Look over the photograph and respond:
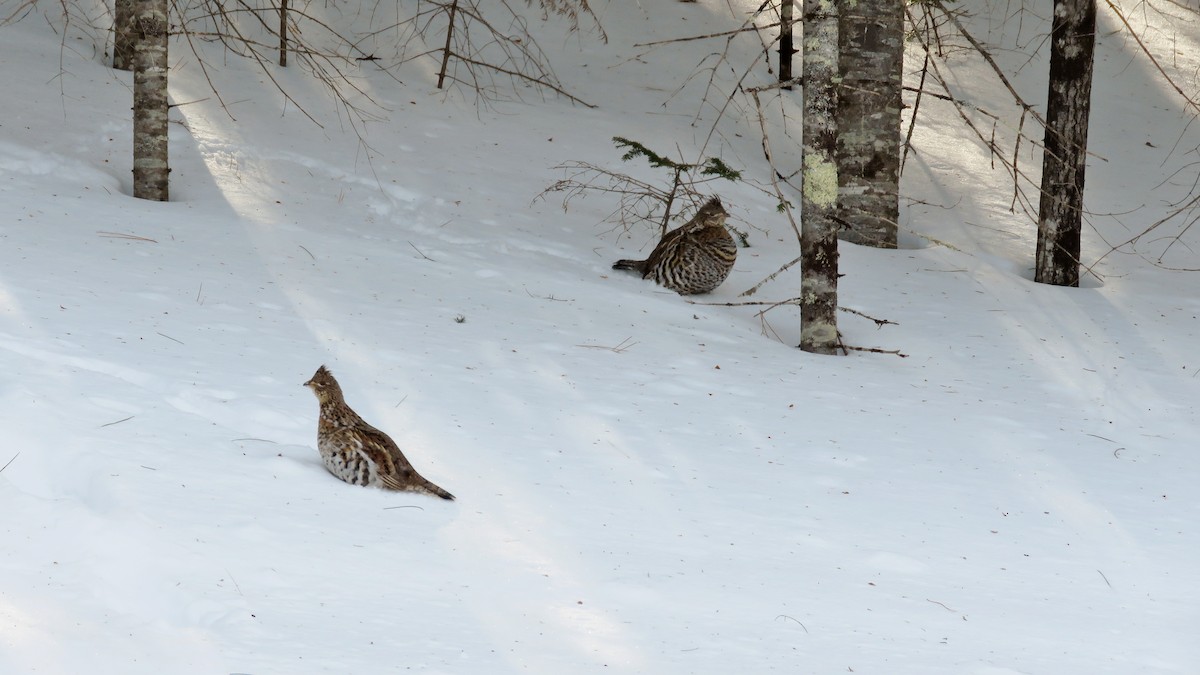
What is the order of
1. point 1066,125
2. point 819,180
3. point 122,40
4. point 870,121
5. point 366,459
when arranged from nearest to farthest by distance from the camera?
1. point 366,459
2. point 819,180
3. point 1066,125
4. point 870,121
5. point 122,40

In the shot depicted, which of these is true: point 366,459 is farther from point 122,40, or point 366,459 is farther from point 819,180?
point 122,40

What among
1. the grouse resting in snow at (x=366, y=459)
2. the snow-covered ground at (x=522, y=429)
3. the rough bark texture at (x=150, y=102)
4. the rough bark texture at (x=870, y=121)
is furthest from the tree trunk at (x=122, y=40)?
the grouse resting in snow at (x=366, y=459)

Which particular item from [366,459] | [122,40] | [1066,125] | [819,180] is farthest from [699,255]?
[122,40]

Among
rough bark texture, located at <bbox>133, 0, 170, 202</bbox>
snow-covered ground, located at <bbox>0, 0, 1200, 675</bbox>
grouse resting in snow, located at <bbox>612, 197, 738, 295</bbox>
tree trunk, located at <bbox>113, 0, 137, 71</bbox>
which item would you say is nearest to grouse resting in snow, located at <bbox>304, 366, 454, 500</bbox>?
snow-covered ground, located at <bbox>0, 0, 1200, 675</bbox>

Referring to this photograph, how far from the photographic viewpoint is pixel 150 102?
8.91 meters

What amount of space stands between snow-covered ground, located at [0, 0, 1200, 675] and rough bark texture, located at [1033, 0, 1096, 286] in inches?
17.0

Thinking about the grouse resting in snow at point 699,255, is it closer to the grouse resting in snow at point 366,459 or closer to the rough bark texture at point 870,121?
the rough bark texture at point 870,121

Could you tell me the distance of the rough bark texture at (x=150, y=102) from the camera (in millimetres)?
→ 8688

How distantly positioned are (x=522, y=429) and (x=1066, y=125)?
5911mm

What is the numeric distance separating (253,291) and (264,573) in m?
3.85

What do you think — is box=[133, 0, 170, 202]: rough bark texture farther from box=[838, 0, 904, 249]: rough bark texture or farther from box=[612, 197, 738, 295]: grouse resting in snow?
box=[838, 0, 904, 249]: rough bark texture

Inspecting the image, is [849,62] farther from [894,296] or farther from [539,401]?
[539,401]

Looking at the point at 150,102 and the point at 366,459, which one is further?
the point at 150,102

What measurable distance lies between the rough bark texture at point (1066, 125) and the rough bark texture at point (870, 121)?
1.27 metres
